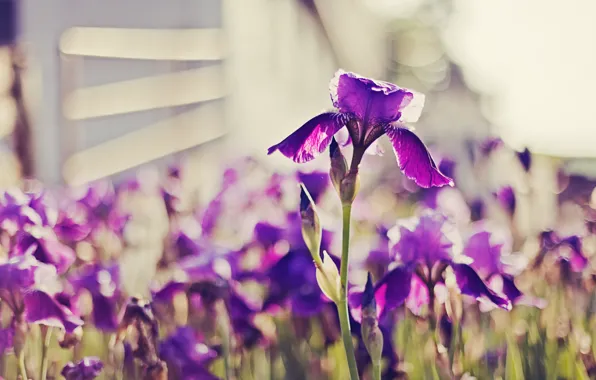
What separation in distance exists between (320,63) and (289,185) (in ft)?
44.1

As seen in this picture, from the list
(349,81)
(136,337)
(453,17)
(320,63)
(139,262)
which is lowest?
(453,17)

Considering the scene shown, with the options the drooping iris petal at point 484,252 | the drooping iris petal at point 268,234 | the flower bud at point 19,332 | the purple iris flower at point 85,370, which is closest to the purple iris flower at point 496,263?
the drooping iris petal at point 484,252

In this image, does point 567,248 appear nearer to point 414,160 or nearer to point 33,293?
point 414,160

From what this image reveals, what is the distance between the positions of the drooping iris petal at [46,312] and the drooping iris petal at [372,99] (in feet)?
1.90

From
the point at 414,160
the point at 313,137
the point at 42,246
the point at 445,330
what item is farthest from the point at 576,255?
the point at 42,246

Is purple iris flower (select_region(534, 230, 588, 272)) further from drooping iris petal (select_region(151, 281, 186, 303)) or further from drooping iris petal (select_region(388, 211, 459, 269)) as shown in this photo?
drooping iris petal (select_region(151, 281, 186, 303))

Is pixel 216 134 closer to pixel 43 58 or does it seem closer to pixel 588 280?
pixel 43 58

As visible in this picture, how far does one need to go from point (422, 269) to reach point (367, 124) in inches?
12.9

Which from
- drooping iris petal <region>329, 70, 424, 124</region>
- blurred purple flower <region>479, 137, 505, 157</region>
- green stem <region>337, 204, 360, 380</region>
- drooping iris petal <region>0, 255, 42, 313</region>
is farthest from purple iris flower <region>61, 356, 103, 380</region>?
blurred purple flower <region>479, 137, 505, 157</region>

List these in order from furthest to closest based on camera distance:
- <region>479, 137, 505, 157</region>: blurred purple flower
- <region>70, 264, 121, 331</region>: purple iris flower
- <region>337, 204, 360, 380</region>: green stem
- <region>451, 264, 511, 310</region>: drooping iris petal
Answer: <region>479, 137, 505, 157</region>: blurred purple flower
<region>70, 264, 121, 331</region>: purple iris flower
<region>451, 264, 511, 310</region>: drooping iris petal
<region>337, 204, 360, 380</region>: green stem

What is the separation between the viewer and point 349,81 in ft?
3.59

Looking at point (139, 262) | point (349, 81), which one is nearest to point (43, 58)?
point (139, 262)

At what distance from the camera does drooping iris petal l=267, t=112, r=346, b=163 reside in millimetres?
1082

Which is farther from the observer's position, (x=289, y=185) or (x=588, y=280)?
(x=289, y=185)
